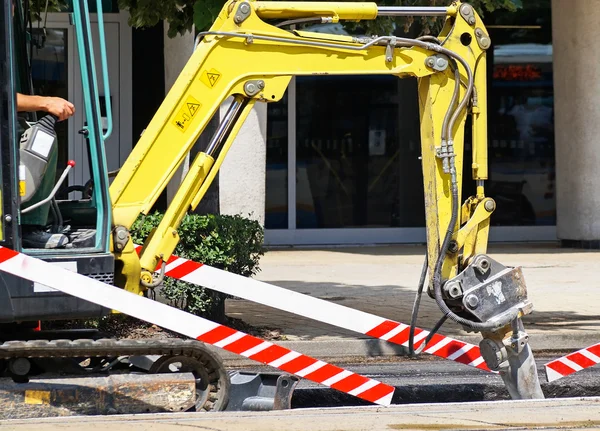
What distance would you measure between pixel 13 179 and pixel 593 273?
1026 cm

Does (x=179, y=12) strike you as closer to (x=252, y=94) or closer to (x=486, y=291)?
(x=252, y=94)

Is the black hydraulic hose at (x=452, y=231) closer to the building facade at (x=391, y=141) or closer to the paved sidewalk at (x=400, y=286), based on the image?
→ the paved sidewalk at (x=400, y=286)

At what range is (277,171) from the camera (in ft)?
60.0

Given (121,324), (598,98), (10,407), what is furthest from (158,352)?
(598,98)

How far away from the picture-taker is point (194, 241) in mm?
9367

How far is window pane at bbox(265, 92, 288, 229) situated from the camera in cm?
1822

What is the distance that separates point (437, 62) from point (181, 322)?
2.18 meters

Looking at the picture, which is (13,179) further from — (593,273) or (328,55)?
(593,273)

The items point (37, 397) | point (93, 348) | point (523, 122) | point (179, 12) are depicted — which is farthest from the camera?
point (523, 122)

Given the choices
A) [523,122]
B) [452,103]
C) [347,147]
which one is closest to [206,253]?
[452,103]

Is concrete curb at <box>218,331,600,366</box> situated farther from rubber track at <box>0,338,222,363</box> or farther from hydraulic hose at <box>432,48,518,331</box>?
rubber track at <box>0,338,222,363</box>

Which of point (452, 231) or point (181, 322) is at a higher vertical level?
point (452, 231)

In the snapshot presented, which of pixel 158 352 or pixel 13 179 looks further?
→ pixel 158 352

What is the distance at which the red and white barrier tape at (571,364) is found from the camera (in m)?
6.92
